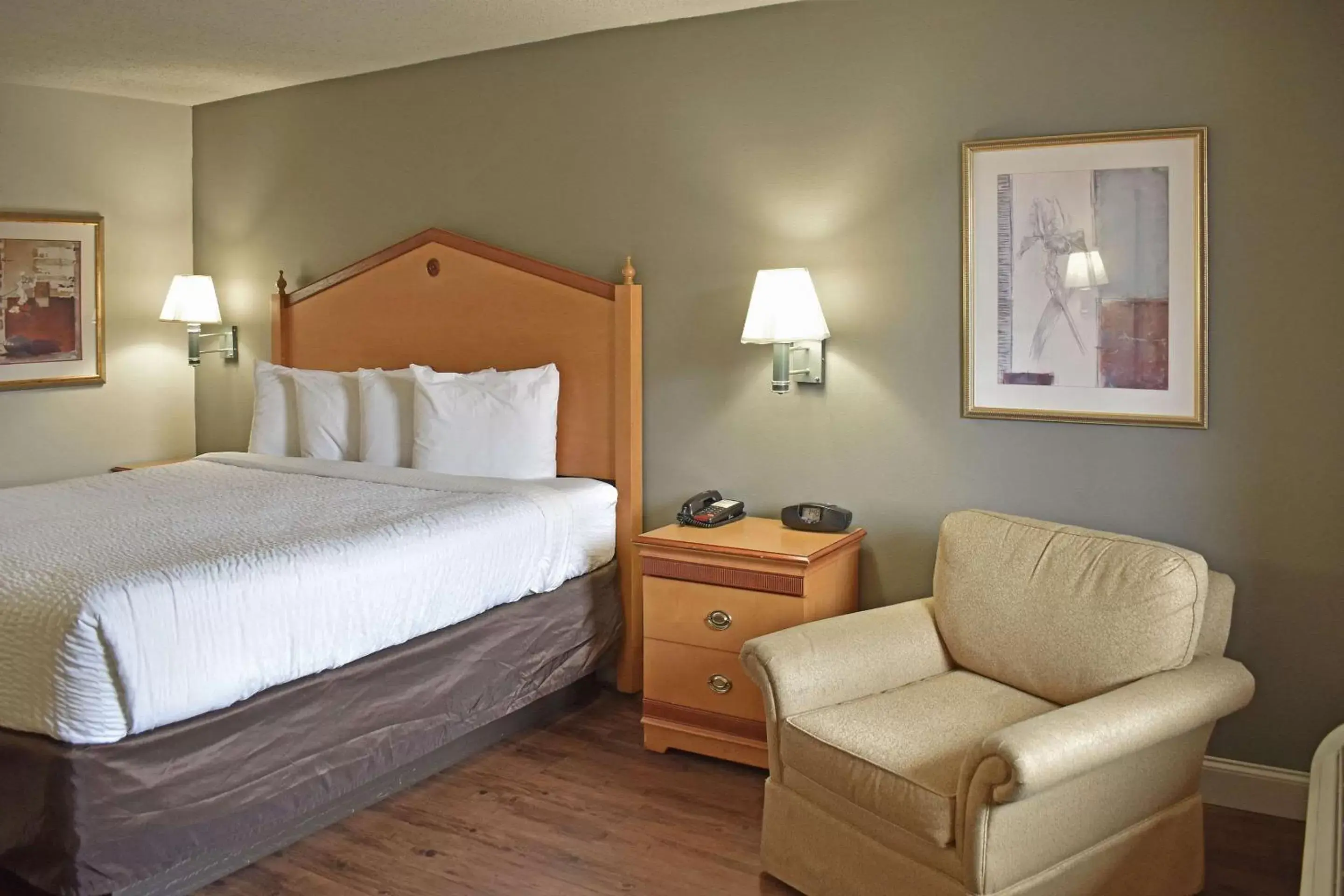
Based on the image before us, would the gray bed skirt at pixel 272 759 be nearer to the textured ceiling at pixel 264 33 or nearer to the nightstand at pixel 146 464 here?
the textured ceiling at pixel 264 33

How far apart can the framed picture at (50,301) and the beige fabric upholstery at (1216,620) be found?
4556 millimetres

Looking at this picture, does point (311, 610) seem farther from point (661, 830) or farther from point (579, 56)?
point (579, 56)

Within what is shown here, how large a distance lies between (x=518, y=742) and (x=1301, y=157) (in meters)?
2.76

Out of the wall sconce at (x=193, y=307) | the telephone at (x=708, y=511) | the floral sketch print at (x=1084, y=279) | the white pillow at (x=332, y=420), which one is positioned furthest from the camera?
the wall sconce at (x=193, y=307)

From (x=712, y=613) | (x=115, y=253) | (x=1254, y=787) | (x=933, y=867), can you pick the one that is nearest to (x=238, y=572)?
(x=712, y=613)

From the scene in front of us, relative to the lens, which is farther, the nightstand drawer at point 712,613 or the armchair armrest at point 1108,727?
the nightstand drawer at point 712,613

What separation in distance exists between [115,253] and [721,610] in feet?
11.2

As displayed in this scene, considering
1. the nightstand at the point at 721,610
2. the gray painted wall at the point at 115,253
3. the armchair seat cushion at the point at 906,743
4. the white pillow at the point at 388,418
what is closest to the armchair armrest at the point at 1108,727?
the armchair seat cushion at the point at 906,743

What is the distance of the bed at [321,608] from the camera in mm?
2357

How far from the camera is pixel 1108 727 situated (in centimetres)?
224

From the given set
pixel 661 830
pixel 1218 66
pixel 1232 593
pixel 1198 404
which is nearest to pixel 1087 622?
pixel 1232 593

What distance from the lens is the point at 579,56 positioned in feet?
13.3

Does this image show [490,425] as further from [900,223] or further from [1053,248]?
[1053,248]

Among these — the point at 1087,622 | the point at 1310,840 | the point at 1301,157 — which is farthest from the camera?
the point at 1301,157
